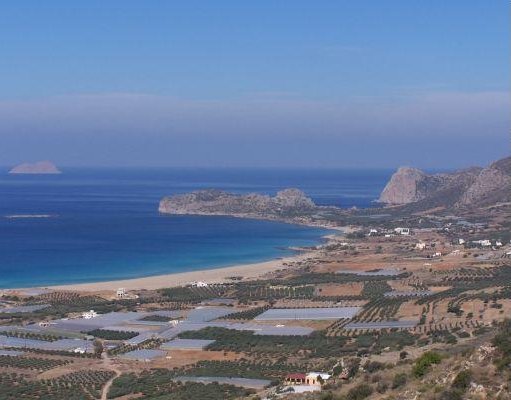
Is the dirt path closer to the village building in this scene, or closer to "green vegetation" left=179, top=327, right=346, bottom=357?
"green vegetation" left=179, top=327, right=346, bottom=357

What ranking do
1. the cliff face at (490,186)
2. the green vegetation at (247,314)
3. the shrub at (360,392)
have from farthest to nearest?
the cliff face at (490,186)
the green vegetation at (247,314)
the shrub at (360,392)

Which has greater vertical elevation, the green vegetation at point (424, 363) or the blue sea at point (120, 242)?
the green vegetation at point (424, 363)

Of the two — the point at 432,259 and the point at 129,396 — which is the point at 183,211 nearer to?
the point at 432,259

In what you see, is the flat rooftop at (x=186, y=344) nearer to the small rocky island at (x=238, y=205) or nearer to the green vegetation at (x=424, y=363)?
the green vegetation at (x=424, y=363)

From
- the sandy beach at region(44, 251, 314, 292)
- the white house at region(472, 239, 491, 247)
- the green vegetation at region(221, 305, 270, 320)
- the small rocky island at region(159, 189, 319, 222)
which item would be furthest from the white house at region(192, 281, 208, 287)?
the small rocky island at region(159, 189, 319, 222)

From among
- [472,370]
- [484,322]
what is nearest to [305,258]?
[484,322]

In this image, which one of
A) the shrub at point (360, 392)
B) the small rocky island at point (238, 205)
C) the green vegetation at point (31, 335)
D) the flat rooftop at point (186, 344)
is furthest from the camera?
the small rocky island at point (238, 205)

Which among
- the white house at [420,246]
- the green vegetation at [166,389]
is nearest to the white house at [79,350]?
the green vegetation at [166,389]

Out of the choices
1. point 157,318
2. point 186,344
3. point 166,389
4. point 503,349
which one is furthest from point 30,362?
point 503,349
